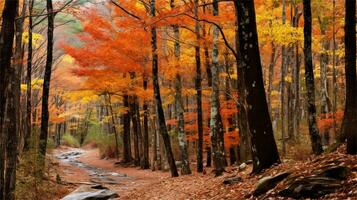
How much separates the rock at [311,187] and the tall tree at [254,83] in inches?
105

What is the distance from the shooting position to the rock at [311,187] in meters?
6.44

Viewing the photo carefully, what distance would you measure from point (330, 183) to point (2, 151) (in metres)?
7.28

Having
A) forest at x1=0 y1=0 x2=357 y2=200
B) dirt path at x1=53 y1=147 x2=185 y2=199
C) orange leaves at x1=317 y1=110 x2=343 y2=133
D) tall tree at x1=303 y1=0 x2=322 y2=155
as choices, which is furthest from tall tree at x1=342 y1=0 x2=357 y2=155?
orange leaves at x1=317 y1=110 x2=343 y2=133

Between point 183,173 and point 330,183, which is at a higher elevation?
point 330,183

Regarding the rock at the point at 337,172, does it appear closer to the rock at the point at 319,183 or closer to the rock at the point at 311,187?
the rock at the point at 319,183

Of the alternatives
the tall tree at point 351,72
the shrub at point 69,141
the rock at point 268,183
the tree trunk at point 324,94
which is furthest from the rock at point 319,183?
the shrub at point 69,141

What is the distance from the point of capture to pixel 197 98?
705 inches

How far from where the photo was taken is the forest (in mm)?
8672

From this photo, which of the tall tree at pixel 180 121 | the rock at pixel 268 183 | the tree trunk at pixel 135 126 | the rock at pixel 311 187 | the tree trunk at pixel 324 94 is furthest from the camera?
the tree trunk at pixel 135 126

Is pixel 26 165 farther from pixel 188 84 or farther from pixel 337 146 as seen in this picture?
pixel 188 84

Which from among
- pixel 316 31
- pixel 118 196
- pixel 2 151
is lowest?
pixel 118 196

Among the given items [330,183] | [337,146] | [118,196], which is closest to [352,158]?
[330,183]

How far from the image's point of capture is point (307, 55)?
34.1 feet

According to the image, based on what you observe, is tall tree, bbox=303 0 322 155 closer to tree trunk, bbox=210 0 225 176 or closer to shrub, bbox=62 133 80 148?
tree trunk, bbox=210 0 225 176
